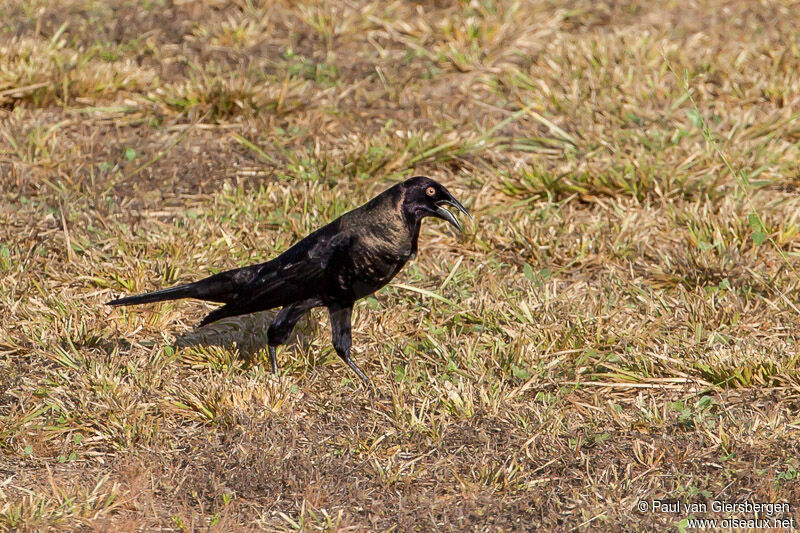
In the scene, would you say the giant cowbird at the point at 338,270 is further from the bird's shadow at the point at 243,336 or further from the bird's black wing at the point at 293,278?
the bird's shadow at the point at 243,336

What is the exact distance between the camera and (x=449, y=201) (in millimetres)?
4762

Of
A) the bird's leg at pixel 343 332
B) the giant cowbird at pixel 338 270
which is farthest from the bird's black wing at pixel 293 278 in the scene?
the bird's leg at pixel 343 332

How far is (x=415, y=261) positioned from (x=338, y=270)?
4.21 ft

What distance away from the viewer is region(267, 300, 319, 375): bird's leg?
479cm

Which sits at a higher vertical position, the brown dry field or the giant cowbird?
the giant cowbird

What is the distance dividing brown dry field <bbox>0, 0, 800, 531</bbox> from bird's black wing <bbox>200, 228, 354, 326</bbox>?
33 centimetres

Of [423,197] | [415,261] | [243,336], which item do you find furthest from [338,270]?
[415,261]

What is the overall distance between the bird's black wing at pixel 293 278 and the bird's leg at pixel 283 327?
0.05 meters

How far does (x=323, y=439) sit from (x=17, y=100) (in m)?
3.96

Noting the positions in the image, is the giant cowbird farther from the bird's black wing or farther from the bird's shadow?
the bird's shadow

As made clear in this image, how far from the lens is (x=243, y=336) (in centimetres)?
524

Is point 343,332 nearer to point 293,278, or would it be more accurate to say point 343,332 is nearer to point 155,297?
point 293,278

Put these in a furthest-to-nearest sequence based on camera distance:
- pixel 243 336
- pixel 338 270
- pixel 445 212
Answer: pixel 243 336, pixel 445 212, pixel 338 270

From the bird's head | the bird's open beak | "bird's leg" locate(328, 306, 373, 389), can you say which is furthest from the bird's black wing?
the bird's open beak
